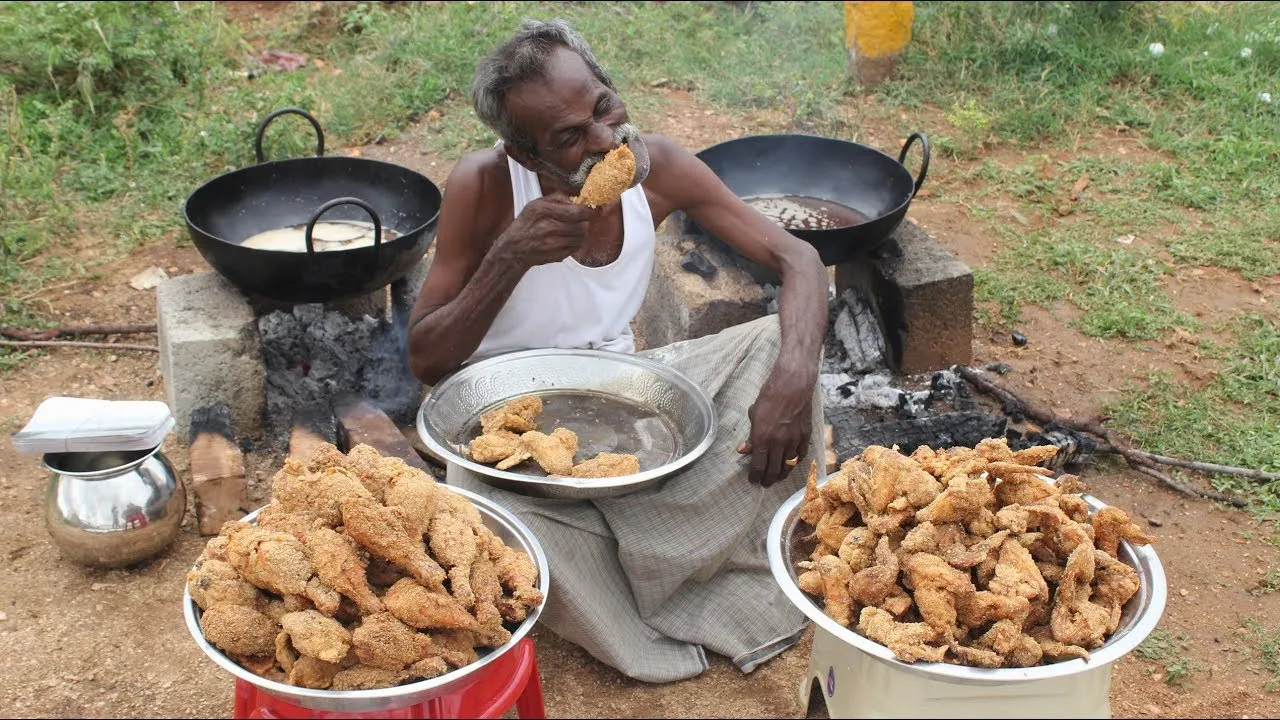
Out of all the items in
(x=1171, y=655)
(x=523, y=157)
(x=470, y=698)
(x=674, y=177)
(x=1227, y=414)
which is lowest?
(x=1171, y=655)

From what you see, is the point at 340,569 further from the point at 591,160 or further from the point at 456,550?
the point at 591,160

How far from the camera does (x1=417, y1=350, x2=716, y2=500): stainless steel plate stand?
2979 mm

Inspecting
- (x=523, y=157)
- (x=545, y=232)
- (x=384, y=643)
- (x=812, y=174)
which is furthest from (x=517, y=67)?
(x=812, y=174)

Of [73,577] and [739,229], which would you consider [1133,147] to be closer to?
[739,229]

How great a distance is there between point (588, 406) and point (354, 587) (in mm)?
1244

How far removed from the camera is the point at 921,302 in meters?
4.47

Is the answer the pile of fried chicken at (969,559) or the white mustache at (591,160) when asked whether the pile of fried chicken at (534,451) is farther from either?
the white mustache at (591,160)

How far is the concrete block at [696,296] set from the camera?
13.8 feet

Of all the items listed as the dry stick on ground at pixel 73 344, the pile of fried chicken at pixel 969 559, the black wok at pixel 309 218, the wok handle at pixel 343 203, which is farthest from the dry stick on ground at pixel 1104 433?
the dry stick on ground at pixel 73 344

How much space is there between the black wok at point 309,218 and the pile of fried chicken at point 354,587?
161 cm

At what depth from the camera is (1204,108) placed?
659cm

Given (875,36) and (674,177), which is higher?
(674,177)

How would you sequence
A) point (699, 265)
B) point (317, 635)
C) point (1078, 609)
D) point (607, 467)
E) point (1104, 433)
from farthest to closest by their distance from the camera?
point (699, 265)
point (1104, 433)
point (607, 467)
point (1078, 609)
point (317, 635)

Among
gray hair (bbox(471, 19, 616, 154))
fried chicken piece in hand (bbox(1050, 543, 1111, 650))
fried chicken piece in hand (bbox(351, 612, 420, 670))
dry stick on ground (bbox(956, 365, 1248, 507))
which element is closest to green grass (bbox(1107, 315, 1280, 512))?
dry stick on ground (bbox(956, 365, 1248, 507))
